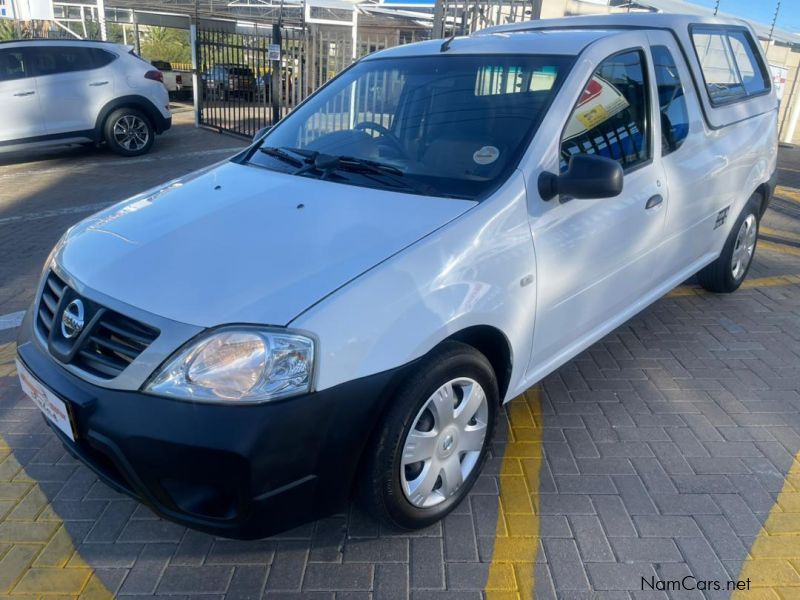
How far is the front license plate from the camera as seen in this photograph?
89.7 inches

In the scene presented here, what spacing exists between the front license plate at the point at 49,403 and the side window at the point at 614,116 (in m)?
2.22

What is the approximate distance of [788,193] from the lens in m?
9.35

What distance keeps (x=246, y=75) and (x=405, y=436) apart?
11.5m

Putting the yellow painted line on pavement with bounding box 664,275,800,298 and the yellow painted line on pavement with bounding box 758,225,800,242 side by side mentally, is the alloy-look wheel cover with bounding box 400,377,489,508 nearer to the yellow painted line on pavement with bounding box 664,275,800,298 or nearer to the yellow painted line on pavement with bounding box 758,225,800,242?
the yellow painted line on pavement with bounding box 664,275,800,298

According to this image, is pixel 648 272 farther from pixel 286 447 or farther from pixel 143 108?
pixel 143 108

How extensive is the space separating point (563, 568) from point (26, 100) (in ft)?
32.7

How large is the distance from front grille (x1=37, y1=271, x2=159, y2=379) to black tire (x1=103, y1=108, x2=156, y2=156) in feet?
29.4

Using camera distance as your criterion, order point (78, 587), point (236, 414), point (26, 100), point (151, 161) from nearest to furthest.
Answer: point (236, 414)
point (78, 587)
point (26, 100)
point (151, 161)

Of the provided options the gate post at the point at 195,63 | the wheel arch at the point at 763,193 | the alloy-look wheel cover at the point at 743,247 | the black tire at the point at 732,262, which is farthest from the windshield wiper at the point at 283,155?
the gate post at the point at 195,63

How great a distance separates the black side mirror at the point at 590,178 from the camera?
2.68 metres

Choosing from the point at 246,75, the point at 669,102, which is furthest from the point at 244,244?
the point at 246,75

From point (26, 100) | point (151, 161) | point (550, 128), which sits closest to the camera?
point (550, 128)

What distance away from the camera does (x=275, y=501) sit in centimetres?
214

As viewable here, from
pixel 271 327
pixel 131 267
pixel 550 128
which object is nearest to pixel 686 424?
pixel 550 128
